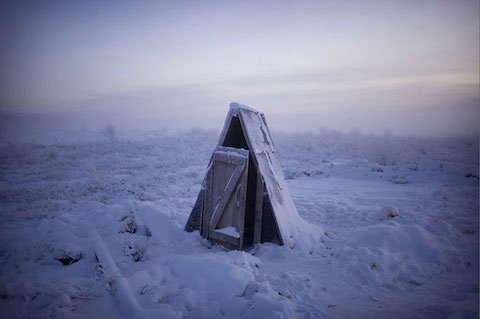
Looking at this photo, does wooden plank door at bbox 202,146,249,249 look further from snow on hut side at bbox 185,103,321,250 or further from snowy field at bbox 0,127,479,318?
snowy field at bbox 0,127,479,318

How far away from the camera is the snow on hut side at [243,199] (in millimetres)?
5959

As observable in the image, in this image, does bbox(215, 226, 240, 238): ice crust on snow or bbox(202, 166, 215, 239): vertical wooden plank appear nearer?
bbox(215, 226, 240, 238): ice crust on snow

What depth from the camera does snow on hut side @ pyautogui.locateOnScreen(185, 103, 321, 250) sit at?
596cm

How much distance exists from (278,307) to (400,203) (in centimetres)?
802

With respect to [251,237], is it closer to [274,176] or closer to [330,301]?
[274,176]

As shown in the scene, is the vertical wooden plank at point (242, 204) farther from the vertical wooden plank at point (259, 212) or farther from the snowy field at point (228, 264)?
the snowy field at point (228, 264)

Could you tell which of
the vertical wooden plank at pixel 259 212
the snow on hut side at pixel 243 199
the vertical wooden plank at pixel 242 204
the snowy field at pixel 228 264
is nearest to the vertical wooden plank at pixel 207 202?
the snow on hut side at pixel 243 199

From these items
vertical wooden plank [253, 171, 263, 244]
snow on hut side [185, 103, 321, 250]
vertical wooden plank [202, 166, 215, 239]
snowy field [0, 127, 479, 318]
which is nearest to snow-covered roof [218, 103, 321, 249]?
snow on hut side [185, 103, 321, 250]

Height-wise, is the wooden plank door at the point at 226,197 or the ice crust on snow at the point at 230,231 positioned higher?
the wooden plank door at the point at 226,197

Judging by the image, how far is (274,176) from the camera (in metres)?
6.55

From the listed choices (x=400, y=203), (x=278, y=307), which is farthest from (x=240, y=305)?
(x=400, y=203)

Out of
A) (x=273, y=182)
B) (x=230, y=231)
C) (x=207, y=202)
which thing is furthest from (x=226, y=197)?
(x=273, y=182)

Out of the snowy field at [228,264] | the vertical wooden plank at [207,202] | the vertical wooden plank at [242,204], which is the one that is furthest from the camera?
the vertical wooden plank at [207,202]

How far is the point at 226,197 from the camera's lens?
6121 millimetres
